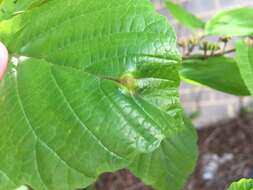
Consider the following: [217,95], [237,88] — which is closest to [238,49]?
[237,88]

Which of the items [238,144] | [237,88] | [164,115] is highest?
[164,115]

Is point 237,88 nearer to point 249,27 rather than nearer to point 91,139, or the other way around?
point 249,27

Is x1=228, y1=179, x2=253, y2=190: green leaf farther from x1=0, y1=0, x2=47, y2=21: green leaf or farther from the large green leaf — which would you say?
x1=0, y1=0, x2=47, y2=21: green leaf

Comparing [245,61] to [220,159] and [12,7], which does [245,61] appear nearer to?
[12,7]

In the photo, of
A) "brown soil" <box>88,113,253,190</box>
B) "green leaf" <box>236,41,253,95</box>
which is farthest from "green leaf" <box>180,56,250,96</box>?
"brown soil" <box>88,113,253,190</box>

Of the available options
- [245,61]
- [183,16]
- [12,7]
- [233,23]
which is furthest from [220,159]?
[12,7]

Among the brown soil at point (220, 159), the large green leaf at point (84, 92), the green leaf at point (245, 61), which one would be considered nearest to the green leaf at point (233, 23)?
the green leaf at point (245, 61)
